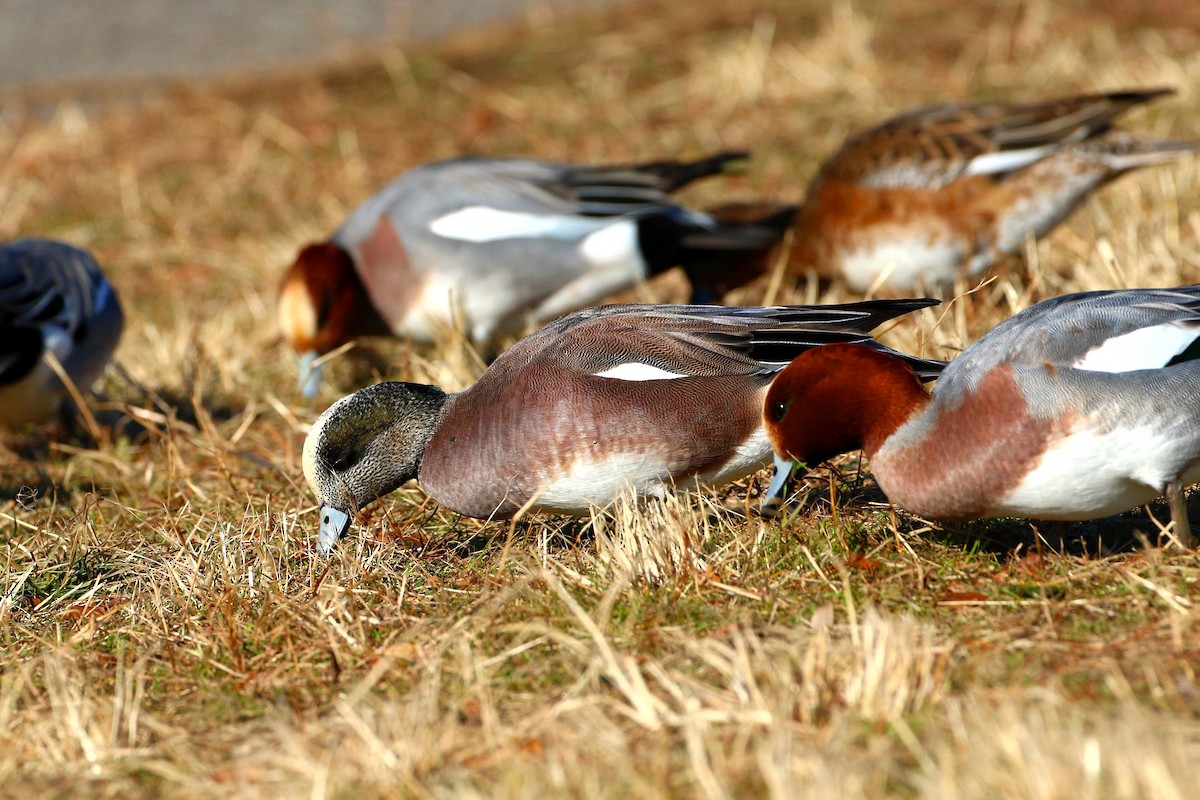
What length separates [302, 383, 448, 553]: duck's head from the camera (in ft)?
11.0

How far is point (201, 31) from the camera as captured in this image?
39.3 ft

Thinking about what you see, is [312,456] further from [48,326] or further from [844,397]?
[48,326]

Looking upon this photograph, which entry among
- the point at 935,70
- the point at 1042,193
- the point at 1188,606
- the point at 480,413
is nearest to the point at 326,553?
the point at 480,413

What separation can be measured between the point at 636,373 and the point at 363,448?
69 centimetres

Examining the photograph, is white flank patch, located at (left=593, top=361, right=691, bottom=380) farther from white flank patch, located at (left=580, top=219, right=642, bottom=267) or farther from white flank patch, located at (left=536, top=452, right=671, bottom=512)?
white flank patch, located at (left=580, top=219, right=642, bottom=267)

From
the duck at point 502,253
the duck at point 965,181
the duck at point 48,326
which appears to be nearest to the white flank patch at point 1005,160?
the duck at point 965,181

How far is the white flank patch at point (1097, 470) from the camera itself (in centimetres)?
261

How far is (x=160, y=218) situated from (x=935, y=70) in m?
4.40

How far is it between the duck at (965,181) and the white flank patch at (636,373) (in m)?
2.08

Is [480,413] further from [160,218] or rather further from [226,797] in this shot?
[160,218]

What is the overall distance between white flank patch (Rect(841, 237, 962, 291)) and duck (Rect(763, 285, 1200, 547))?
7.16ft

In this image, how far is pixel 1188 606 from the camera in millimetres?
2559

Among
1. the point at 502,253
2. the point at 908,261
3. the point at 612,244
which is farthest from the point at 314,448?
the point at 908,261

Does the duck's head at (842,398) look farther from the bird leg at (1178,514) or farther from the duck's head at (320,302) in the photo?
the duck's head at (320,302)
